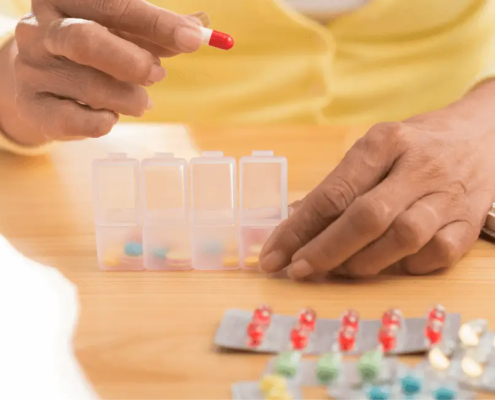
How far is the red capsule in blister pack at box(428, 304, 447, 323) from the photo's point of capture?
698mm

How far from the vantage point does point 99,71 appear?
38.3 inches

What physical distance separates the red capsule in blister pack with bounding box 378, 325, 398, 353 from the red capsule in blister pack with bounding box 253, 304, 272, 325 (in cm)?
11

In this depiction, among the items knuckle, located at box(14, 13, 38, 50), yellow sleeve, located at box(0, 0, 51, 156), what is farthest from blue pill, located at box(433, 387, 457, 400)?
yellow sleeve, located at box(0, 0, 51, 156)

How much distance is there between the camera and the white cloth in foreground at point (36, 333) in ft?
2.06

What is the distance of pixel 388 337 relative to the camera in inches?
26.6

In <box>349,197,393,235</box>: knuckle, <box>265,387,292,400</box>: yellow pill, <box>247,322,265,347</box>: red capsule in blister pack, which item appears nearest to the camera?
<box>265,387,292,400</box>: yellow pill

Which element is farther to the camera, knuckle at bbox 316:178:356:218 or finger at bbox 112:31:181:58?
finger at bbox 112:31:181:58

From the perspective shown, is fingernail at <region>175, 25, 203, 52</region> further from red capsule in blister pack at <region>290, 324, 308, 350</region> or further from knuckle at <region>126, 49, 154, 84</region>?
red capsule in blister pack at <region>290, 324, 308, 350</region>

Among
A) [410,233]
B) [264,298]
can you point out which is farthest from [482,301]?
[264,298]

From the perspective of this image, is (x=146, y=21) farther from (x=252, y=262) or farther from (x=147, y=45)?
(x=252, y=262)

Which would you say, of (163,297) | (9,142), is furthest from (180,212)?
(9,142)

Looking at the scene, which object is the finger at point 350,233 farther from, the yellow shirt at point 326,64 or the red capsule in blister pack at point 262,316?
the yellow shirt at point 326,64

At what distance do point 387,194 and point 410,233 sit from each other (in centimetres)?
5

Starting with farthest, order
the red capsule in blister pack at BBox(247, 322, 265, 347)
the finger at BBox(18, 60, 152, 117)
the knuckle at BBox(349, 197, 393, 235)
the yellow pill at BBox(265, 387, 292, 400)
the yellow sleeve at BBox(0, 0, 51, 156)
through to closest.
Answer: the yellow sleeve at BBox(0, 0, 51, 156), the finger at BBox(18, 60, 152, 117), the knuckle at BBox(349, 197, 393, 235), the red capsule in blister pack at BBox(247, 322, 265, 347), the yellow pill at BBox(265, 387, 292, 400)
